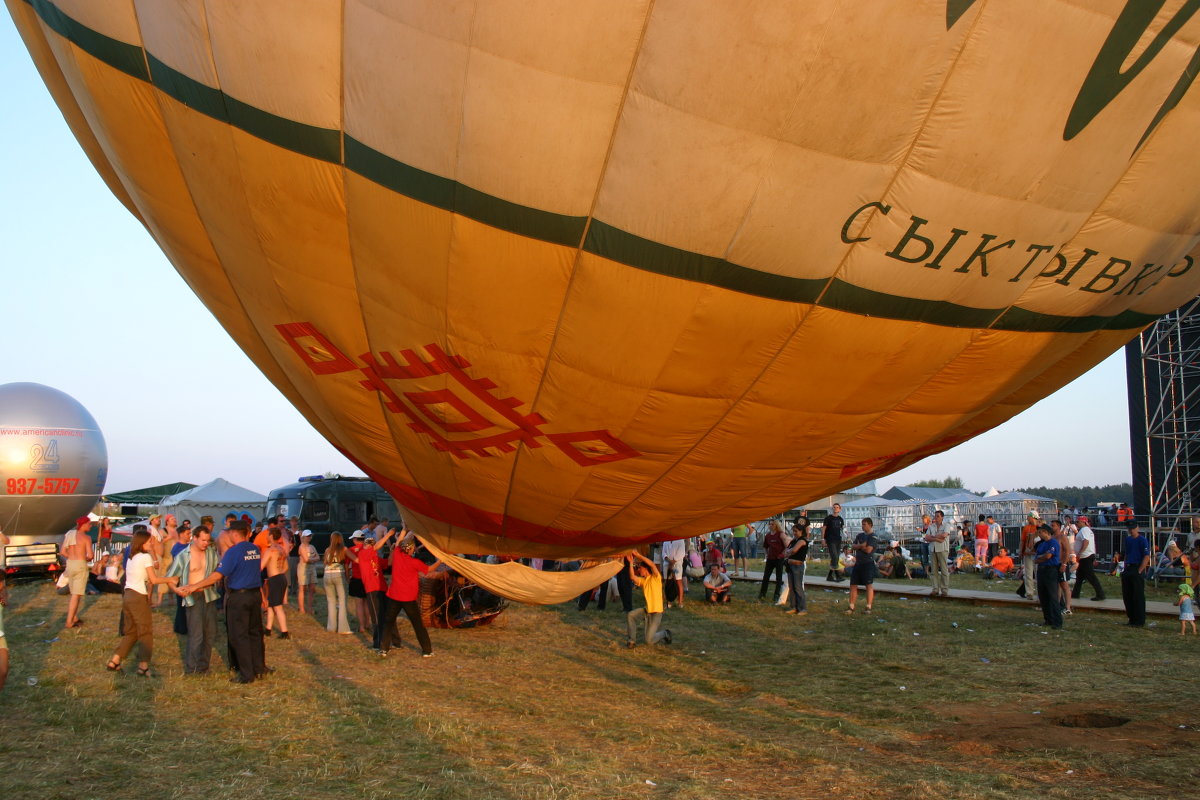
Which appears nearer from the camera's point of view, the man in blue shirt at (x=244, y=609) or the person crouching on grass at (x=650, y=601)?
the man in blue shirt at (x=244, y=609)

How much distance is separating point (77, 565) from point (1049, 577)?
1381cm

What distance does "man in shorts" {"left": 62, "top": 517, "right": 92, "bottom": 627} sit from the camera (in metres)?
13.0

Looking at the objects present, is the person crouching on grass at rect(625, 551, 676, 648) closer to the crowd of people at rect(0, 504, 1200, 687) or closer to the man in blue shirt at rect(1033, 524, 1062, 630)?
the crowd of people at rect(0, 504, 1200, 687)

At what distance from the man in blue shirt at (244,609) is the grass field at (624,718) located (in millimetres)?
275

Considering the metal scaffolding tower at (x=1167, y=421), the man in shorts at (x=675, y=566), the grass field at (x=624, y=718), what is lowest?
the grass field at (x=624, y=718)

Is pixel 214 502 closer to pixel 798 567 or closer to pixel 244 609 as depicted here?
pixel 798 567

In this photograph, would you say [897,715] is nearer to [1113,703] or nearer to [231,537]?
[1113,703]

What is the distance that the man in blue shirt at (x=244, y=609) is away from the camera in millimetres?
8906

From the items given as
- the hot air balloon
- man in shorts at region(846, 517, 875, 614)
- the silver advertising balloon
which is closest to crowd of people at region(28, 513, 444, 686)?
the hot air balloon

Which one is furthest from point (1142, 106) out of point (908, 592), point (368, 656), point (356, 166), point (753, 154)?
point (908, 592)

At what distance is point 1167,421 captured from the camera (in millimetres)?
22891

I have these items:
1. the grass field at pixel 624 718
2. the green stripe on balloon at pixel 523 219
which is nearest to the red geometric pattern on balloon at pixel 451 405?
the green stripe on balloon at pixel 523 219

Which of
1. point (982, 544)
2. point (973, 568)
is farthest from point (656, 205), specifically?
point (973, 568)

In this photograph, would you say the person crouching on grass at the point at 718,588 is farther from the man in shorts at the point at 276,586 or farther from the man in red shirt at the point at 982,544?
the man in red shirt at the point at 982,544
